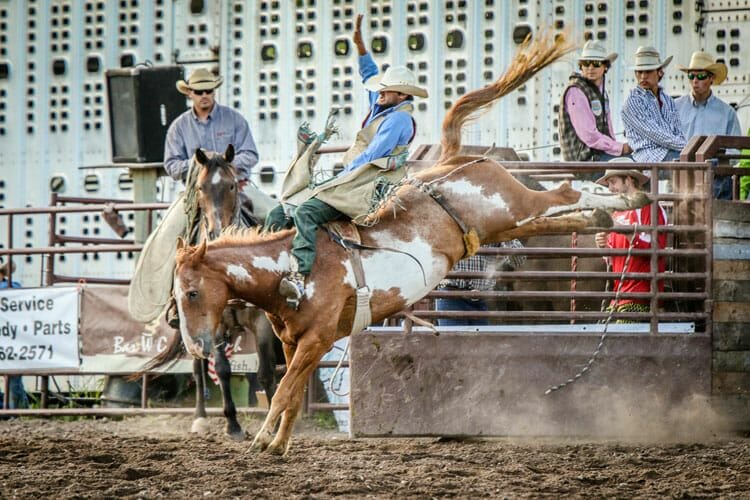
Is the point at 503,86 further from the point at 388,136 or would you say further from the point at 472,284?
the point at 472,284

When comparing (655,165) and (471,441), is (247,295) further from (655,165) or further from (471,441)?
(655,165)

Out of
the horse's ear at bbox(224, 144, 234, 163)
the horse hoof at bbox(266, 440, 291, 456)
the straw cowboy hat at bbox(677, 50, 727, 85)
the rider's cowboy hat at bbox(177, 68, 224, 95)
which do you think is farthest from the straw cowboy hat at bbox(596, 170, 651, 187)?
the rider's cowboy hat at bbox(177, 68, 224, 95)

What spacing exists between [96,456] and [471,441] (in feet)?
9.17

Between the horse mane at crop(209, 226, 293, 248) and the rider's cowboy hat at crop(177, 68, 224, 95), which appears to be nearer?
the horse mane at crop(209, 226, 293, 248)

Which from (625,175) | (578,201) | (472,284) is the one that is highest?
(625,175)

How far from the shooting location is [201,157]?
30.8 feet

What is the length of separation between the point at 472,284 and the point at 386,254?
1.31 metres

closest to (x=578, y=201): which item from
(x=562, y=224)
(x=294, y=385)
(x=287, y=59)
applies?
(x=562, y=224)

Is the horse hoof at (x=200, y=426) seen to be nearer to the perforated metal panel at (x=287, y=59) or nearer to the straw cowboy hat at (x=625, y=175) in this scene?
the perforated metal panel at (x=287, y=59)

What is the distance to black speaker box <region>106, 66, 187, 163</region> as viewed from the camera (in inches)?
495

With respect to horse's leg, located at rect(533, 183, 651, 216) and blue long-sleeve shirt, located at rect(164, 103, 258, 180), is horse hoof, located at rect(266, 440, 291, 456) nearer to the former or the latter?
horse's leg, located at rect(533, 183, 651, 216)

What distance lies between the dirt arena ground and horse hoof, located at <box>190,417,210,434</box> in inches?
30.3

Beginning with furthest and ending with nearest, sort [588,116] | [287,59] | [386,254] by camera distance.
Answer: [287,59] → [588,116] → [386,254]

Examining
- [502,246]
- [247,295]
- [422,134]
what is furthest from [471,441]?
[422,134]
